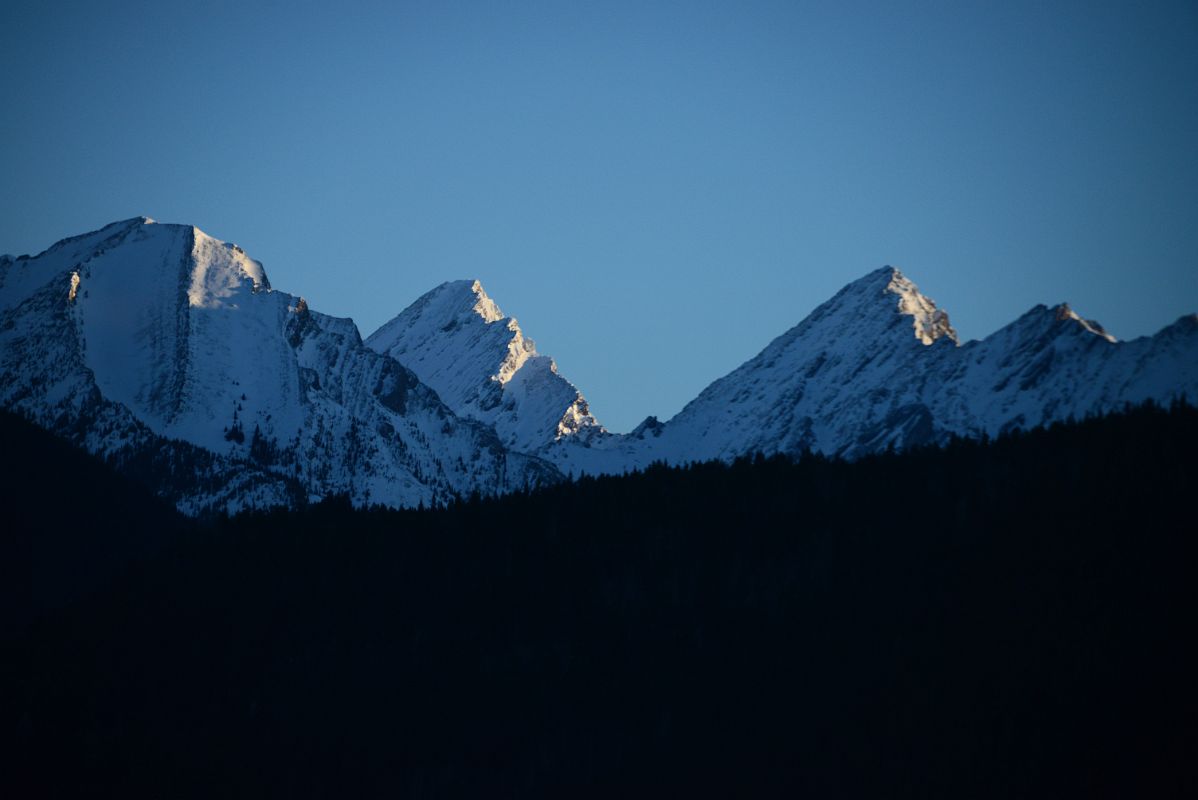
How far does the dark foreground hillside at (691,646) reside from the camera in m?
141

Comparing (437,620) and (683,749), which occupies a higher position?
(437,620)

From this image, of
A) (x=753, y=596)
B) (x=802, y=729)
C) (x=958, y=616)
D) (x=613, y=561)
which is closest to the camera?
(x=802, y=729)

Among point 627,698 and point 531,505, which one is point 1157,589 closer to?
point 627,698

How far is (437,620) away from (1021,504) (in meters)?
58.8

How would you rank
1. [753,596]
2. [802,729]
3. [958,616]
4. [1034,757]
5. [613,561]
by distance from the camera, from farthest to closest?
[613,561]
[753,596]
[958,616]
[802,729]
[1034,757]

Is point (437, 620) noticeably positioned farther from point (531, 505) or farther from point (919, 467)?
point (919, 467)

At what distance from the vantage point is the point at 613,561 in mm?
181250

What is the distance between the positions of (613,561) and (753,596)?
60.4 feet

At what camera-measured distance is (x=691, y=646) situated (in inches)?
6403

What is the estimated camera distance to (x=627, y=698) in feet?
515

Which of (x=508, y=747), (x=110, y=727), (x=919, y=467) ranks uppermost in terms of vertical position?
(x=919, y=467)

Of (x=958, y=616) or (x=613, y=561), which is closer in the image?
(x=958, y=616)

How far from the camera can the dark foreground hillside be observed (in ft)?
464

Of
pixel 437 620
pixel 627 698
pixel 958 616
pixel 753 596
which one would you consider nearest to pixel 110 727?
pixel 437 620
